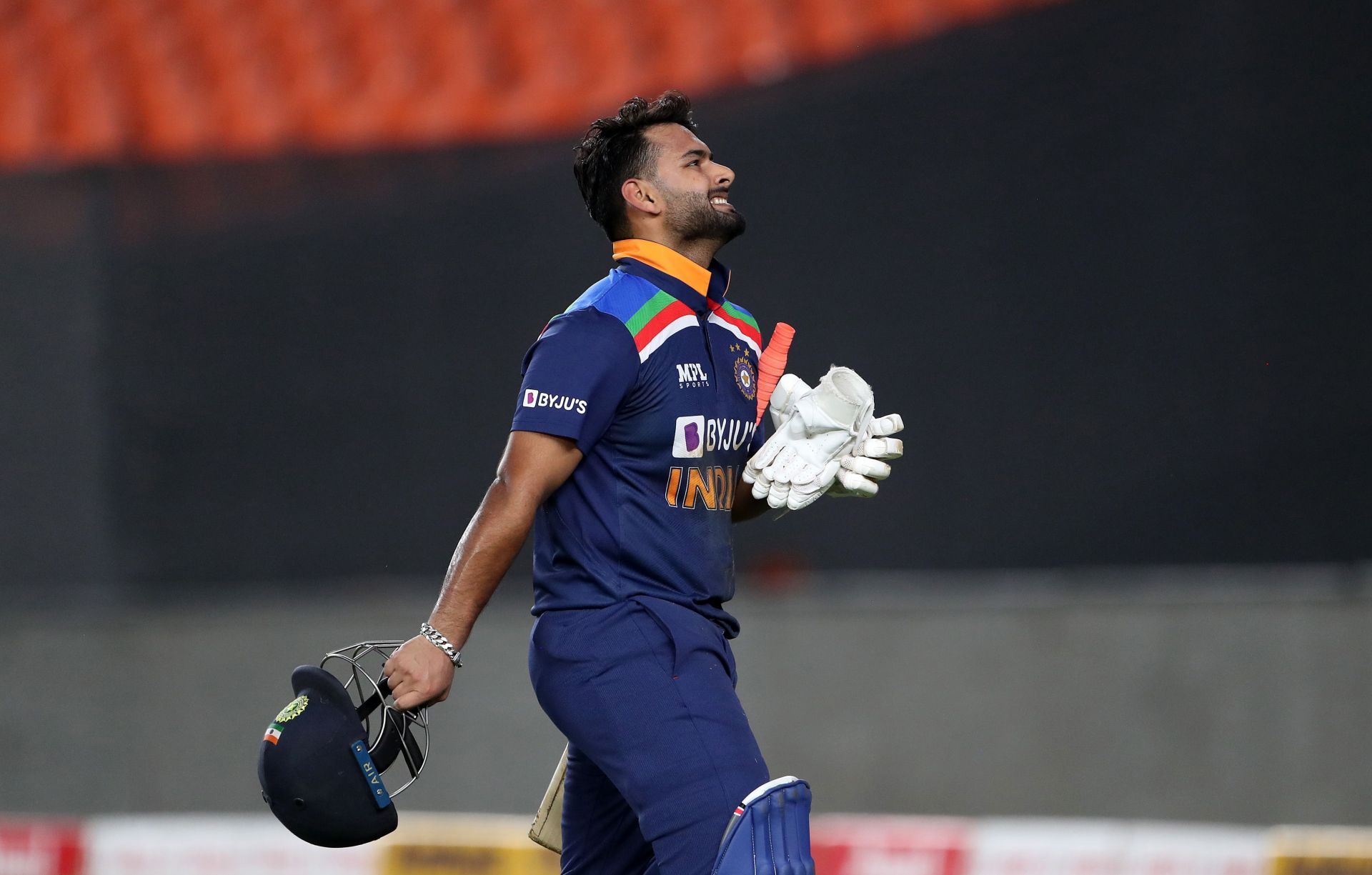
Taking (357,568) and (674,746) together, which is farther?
(357,568)

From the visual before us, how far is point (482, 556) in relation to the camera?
10.1 ft

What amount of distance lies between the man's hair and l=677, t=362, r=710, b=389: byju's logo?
37 cm

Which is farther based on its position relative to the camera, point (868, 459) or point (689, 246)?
point (689, 246)

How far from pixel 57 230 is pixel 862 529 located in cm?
360

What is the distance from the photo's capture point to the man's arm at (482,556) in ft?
10.0

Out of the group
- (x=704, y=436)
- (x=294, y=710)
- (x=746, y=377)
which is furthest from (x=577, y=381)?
(x=294, y=710)

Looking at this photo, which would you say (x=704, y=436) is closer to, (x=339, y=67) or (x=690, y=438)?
(x=690, y=438)

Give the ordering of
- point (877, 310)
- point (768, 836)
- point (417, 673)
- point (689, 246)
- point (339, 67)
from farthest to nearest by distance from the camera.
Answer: point (339, 67) → point (877, 310) → point (689, 246) → point (417, 673) → point (768, 836)

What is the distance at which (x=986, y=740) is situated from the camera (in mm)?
6211

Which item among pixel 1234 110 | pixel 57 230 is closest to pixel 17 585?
pixel 57 230

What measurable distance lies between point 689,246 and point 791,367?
10.6ft

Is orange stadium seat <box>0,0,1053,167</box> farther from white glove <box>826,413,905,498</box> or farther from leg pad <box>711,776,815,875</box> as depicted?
leg pad <box>711,776,815,875</box>

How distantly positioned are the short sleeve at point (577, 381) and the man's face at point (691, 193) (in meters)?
0.33

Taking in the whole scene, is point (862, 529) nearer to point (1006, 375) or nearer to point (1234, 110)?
point (1006, 375)
